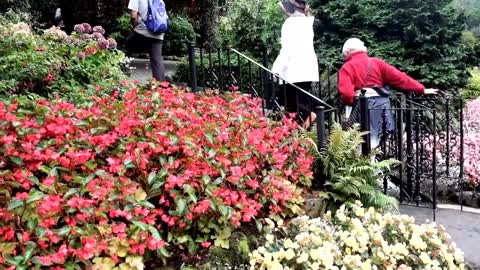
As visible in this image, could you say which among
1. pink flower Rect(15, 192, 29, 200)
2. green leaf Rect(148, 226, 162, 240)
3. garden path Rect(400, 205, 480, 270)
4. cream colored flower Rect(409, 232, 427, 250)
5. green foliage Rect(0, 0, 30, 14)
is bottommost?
garden path Rect(400, 205, 480, 270)

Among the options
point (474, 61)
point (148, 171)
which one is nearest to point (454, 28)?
point (474, 61)

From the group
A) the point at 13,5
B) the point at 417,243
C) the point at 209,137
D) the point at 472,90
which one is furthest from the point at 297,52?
the point at 13,5

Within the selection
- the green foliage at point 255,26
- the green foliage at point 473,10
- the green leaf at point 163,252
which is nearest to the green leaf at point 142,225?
the green leaf at point 163,252

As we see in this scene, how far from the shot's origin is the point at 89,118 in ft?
11.5

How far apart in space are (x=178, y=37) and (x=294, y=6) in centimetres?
982

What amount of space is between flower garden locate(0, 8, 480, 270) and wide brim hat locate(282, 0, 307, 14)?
1.65m

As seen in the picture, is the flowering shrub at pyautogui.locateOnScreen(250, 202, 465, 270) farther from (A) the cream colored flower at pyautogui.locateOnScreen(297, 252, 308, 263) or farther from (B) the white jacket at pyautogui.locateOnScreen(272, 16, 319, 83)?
(B) the white jacket at pyautogui.locateOnScreen(272, 16, 319, 83)

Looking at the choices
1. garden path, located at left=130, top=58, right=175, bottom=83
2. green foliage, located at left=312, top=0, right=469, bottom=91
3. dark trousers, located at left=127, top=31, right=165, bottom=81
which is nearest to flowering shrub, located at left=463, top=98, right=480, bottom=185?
green foliage, located at left=312, top=0, right=469, bottom=91

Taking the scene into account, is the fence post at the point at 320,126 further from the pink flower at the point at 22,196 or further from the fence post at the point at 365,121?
the pink flower at the point at 22,196

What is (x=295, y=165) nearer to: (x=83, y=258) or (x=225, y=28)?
(x=83, y=258)

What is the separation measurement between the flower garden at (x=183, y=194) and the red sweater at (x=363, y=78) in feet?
3.80

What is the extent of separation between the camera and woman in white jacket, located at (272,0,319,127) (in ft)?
18.1

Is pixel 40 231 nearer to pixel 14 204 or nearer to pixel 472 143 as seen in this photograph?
pixel 14 204

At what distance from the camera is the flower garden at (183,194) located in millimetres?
2701
